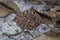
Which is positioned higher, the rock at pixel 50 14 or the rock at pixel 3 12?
the rock at pixel 3 12

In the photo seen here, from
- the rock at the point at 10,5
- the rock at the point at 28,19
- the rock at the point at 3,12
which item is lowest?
the rock at the point at 28,19

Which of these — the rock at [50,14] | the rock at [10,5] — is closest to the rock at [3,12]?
the rock at [10,5]

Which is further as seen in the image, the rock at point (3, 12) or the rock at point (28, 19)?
the rock at point (3, 12)

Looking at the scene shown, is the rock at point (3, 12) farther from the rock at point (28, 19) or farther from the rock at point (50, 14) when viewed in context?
the rock at point (50, 14)

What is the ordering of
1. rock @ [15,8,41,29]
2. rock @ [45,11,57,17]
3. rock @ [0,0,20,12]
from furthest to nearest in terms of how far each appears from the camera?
rock @ [0,0,20,12], rock @ [45,11,57,17], rock @ [15,8,41,29]

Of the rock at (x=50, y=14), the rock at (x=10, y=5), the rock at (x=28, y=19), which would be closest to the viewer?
the rock at (x=28, y=19)

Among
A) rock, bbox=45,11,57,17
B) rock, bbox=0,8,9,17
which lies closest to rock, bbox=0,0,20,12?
rock, bbox=0,8,9,17

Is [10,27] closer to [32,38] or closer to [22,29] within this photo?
[22,29]

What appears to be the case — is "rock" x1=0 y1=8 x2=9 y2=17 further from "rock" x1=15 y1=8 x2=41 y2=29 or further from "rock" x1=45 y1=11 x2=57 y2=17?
"rock" x1=45 y1=11 x2=57 y2=17

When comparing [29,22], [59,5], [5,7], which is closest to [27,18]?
[29,22]

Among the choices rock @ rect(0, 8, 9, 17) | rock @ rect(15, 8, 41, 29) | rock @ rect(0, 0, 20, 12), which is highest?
rock @ rect(0, 0, 20, 12)

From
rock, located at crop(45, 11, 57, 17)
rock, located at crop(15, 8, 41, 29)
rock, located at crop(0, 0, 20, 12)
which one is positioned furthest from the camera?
rock, located at crop(0, 0, 20, 12)
